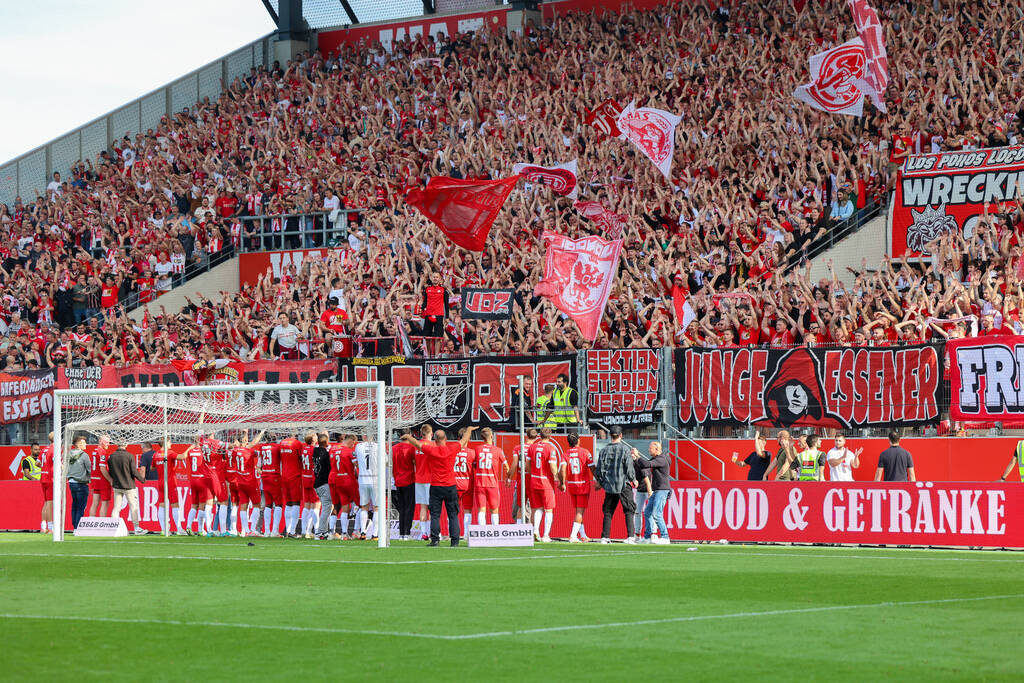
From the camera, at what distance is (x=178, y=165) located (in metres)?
46.0

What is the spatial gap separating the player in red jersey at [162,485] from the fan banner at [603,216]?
34.6ft

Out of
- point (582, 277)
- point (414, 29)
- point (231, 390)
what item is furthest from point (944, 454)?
point (414, 29)

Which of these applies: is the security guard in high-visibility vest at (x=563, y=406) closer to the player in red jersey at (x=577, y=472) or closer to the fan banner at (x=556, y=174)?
the player in red jersey at (x=577, y=472)

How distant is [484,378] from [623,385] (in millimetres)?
2971

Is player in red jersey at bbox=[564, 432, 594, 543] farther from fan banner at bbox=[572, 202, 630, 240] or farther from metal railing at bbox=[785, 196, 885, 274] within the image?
fan banner at bbox=[572, 202, 630, 240]

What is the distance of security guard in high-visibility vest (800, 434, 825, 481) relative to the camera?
74.8ft

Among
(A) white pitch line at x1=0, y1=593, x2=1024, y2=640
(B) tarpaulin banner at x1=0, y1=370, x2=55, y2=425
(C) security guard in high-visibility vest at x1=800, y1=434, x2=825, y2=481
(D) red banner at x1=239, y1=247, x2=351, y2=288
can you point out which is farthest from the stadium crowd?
(A) white pitch line at x1=0, y1=593, x2=1024, y2=640

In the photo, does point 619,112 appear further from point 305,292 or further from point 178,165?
point 178,165

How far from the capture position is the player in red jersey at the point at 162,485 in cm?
2645

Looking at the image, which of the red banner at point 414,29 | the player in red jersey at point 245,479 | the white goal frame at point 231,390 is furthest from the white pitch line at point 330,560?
the red banner at point 414,29

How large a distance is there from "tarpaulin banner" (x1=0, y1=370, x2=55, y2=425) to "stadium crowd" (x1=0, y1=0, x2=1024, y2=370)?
237 centimetres

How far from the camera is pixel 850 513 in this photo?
2178 centimetres

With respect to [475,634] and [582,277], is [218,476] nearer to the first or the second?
[582,277]

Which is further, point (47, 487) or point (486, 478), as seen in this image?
point (47, 487)
